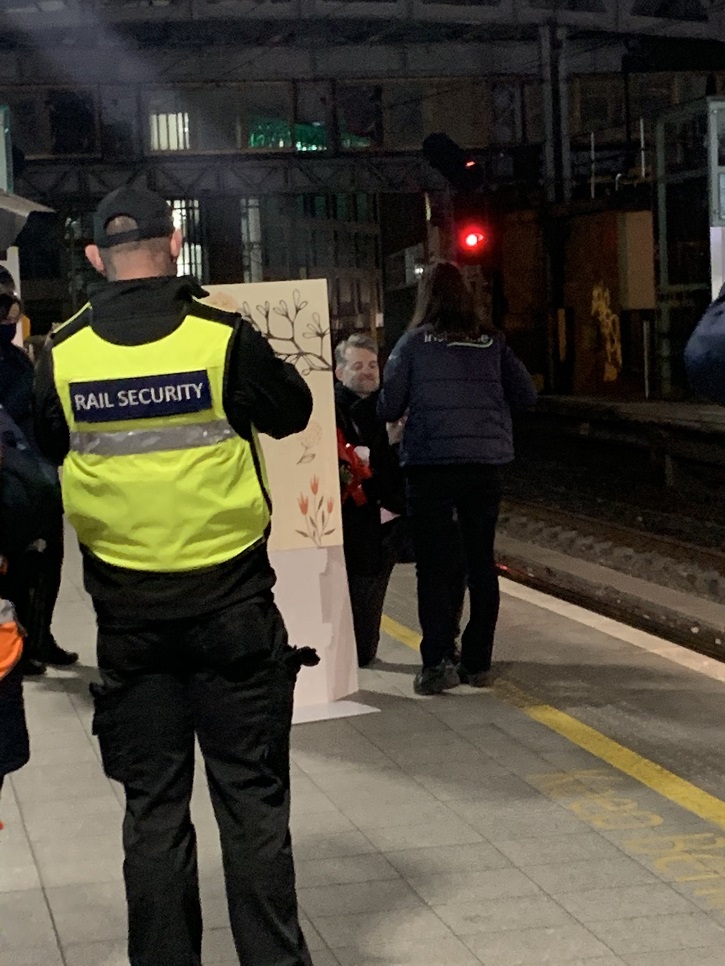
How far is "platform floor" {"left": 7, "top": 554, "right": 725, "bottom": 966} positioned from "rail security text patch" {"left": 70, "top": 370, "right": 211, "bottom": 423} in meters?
1.43

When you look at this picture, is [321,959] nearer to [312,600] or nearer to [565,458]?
[312,600]

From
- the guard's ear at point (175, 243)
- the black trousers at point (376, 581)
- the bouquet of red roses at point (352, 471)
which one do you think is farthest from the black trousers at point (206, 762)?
the black trousers at point (376, 581)

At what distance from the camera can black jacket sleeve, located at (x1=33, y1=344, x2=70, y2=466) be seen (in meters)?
3.88

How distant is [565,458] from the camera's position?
25.4 meters

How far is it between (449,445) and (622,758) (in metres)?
1.64

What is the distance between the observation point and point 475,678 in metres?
7.42

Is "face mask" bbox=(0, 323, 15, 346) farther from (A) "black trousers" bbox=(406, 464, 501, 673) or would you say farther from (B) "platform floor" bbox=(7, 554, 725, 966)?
(A) "black trousers" bbox=(406, 464, 501, 673)

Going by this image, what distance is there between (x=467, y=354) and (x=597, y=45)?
110ft

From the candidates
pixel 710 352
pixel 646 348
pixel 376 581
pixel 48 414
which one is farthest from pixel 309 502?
pixel 646 348

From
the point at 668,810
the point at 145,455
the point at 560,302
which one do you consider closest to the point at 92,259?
the point at 145,455

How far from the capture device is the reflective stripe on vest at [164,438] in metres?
3.73

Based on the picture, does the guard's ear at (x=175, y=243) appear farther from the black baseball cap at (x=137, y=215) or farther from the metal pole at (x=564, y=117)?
the metal pole at (x=564, y=117)

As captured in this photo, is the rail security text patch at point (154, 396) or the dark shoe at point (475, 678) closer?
the rail security text patch at point (154, 396)

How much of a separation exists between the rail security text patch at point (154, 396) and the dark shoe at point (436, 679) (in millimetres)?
3771
